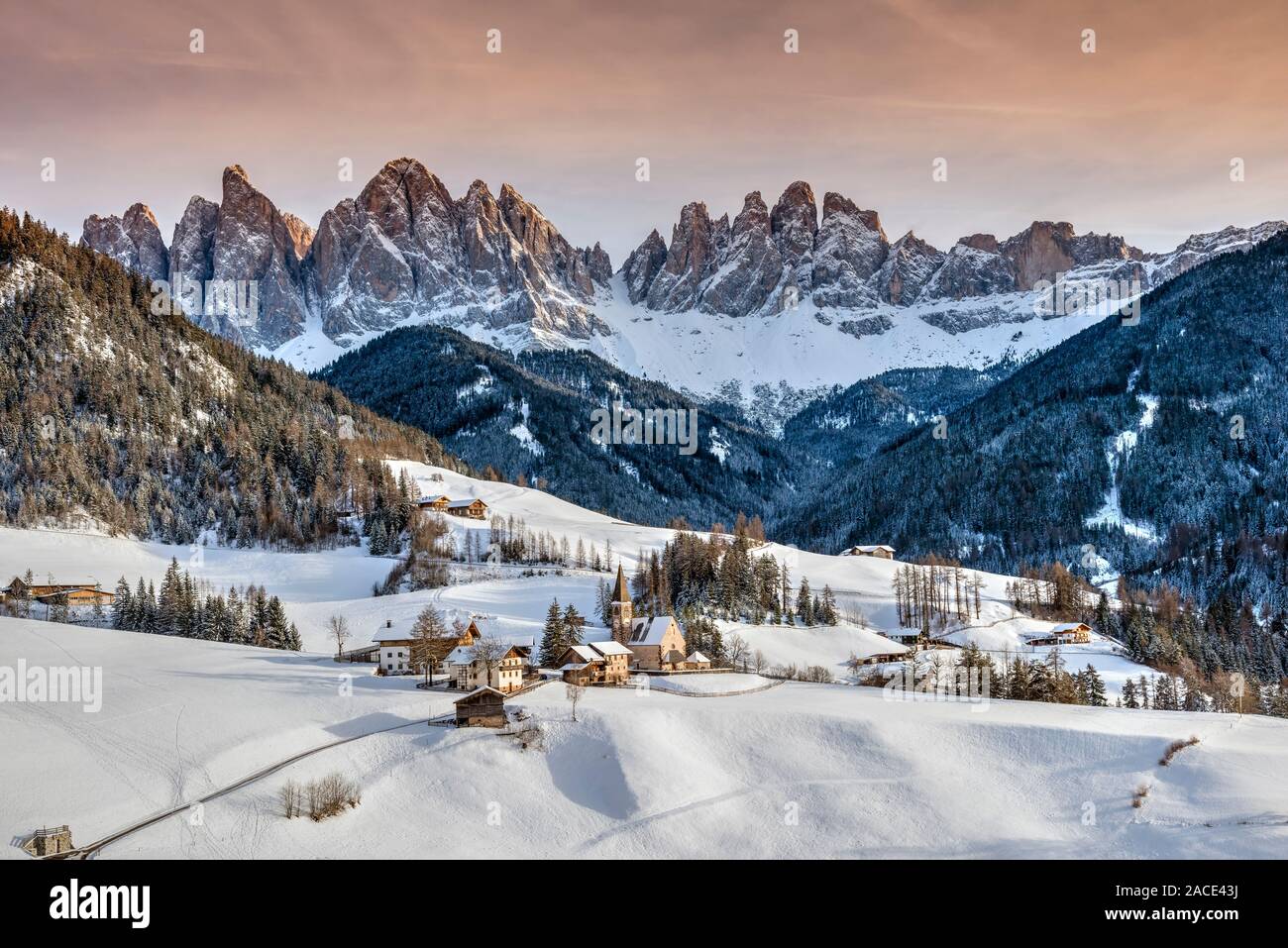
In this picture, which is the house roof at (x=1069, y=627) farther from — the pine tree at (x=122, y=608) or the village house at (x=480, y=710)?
the pine tree at (x=122, y=608)

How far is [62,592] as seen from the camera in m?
92.2

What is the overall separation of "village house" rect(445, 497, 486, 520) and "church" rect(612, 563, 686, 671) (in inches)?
2799

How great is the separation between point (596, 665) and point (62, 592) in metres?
55.7

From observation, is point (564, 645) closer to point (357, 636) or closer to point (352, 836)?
point (357, 636)

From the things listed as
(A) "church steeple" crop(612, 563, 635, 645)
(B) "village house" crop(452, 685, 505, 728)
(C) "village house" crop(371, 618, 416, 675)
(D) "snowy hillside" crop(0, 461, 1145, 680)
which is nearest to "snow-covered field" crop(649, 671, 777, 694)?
(A) "church steeple" crop(612, 563, 635, 645)

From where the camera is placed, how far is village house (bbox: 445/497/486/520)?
146 m

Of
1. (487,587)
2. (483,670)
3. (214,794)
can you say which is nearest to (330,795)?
(214,794)

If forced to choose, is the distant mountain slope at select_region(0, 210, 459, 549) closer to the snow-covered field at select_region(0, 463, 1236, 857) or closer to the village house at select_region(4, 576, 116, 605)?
the village house at select_region(4, 576, 116, 605)

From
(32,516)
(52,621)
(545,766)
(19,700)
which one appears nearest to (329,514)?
(32,516)

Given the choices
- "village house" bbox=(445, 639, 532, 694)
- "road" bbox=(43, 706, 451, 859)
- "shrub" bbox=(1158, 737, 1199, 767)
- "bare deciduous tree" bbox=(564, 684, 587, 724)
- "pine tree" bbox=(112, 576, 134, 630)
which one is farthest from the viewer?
"pine tree" bbox=(112, 576, 134, 630)

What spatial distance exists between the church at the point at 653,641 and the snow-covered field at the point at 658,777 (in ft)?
40.0

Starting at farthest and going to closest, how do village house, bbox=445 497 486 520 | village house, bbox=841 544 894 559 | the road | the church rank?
1. village house, bbox=841 544 894 559
2. village house, bbox=445 497 486 520
3. the church
4. the road

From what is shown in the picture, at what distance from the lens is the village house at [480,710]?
2132 inches
